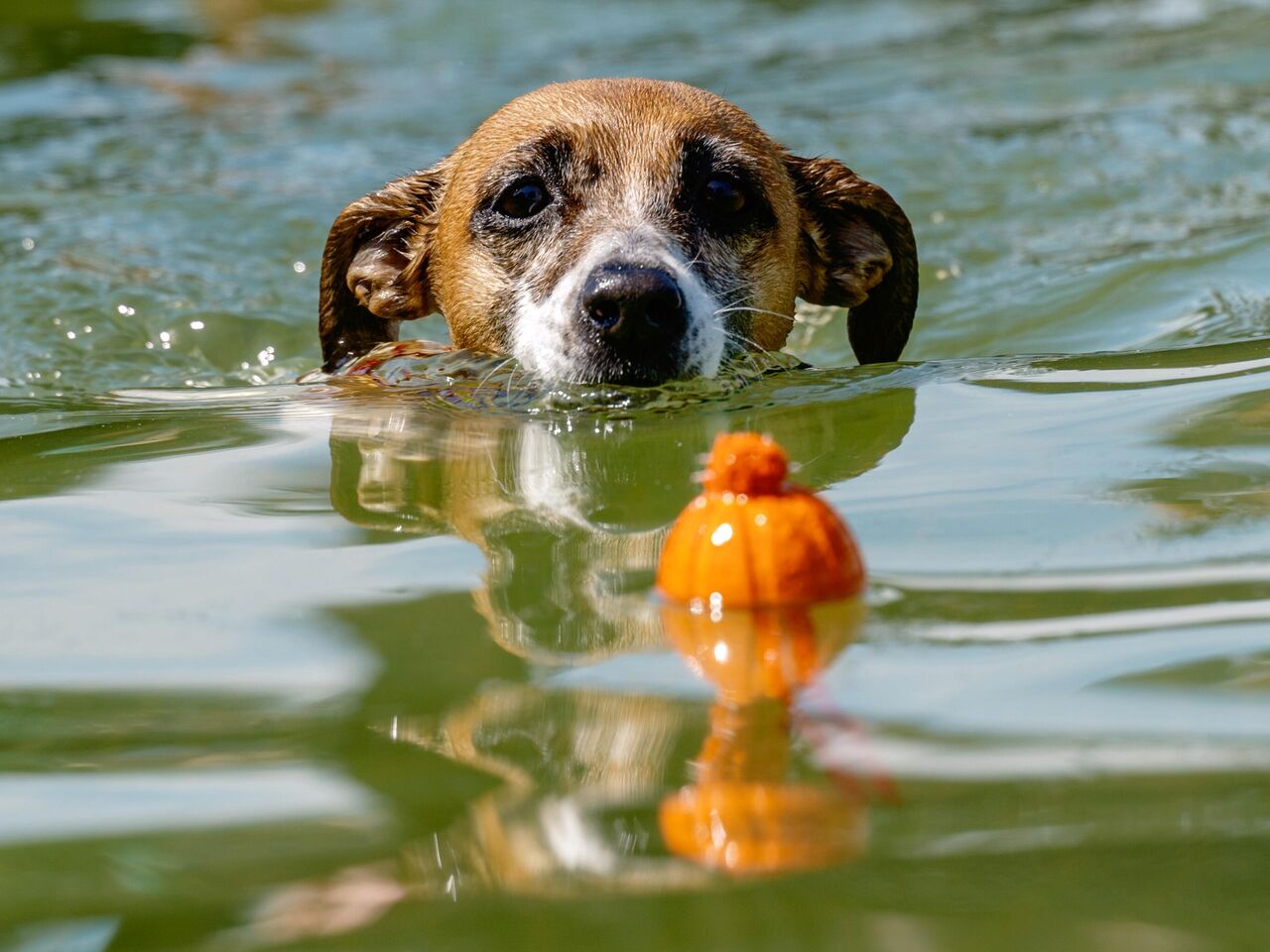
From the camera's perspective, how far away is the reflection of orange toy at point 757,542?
1.95m

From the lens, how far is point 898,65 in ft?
32.5

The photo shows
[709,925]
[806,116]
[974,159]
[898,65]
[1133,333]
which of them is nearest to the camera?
[709,925]

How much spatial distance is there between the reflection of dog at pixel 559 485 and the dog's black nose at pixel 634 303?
1.10 ft

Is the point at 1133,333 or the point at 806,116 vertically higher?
the point at 806,116

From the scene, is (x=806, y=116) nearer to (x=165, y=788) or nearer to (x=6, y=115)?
(x=6, y=115)

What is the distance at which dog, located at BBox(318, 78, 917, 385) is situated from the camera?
3611 millimetres

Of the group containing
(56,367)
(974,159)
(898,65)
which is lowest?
(56,367)

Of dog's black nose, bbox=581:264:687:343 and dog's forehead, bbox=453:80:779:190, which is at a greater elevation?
dog's forehead, bbox=453:80:779:190

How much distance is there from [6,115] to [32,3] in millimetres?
3706

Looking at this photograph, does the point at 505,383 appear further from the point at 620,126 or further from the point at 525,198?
the point at 620,126

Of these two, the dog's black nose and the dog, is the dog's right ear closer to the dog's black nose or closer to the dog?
the dog

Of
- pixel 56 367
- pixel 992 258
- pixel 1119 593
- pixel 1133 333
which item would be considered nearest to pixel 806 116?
pixel 992 258

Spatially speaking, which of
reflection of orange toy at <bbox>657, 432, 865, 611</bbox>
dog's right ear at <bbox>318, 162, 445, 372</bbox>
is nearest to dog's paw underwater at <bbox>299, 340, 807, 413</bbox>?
dog's right ear at <bbox>318, 162, 445, 372</bbox>

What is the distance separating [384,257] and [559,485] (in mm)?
2125
